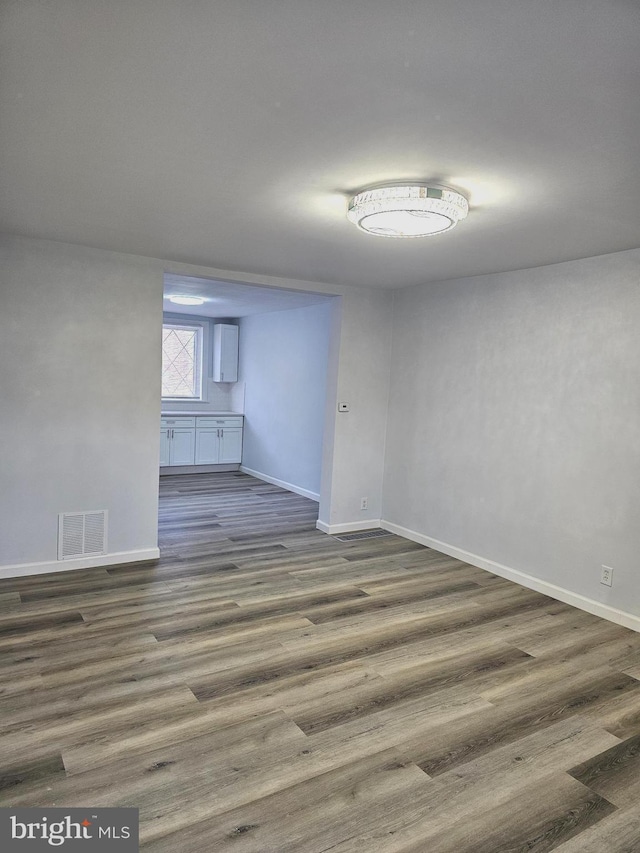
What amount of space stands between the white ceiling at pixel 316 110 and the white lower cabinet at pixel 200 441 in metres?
4.86

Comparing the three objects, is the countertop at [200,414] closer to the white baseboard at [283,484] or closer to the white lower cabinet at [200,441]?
the white lower cabinet at [200,441]

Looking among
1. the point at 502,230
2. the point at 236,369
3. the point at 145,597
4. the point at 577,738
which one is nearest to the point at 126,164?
the point at 502,230

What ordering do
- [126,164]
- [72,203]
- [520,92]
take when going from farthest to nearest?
[72,203] < [126,164] < [520,92]

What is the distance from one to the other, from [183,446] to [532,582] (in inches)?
208

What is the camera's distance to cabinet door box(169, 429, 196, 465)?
7961 millimetres

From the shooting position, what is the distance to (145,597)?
3.76 m

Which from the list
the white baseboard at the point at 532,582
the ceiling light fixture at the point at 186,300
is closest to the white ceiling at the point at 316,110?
the white baseboard at the point at 532,582

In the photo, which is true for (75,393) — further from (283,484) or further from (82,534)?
(283,484)

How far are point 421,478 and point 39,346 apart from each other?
3.30 metres

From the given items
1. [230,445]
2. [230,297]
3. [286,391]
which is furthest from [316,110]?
[230,445]

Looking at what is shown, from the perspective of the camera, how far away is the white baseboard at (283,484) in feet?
22.8

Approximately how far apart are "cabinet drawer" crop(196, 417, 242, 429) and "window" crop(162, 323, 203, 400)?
2.30 feet

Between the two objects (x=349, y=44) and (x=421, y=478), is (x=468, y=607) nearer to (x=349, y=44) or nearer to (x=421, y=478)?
(x=421, y=478)

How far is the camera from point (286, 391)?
296 inches
